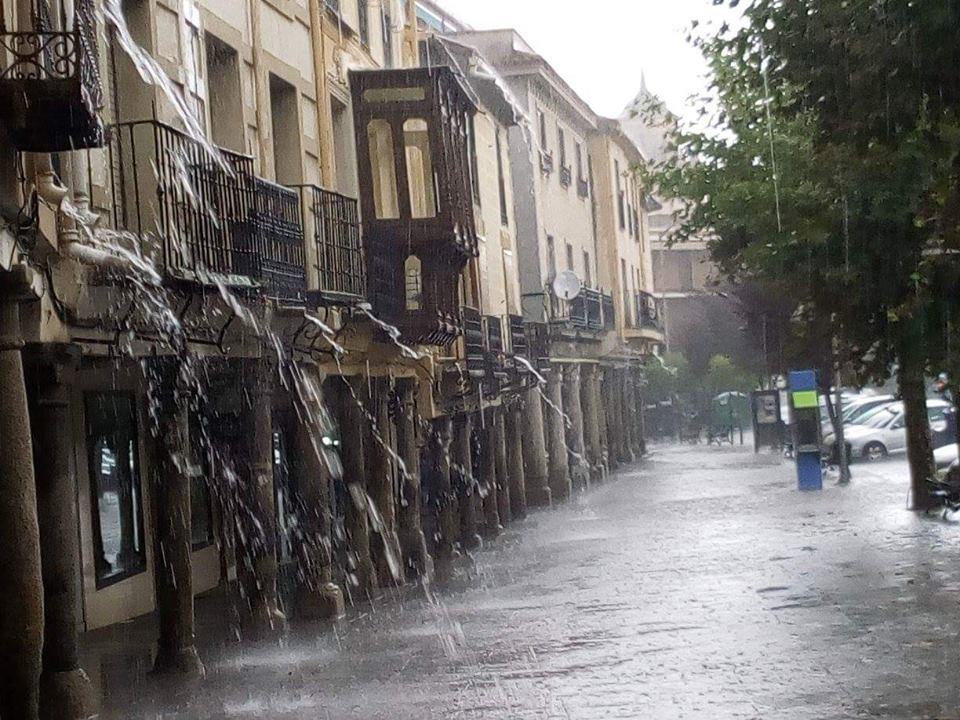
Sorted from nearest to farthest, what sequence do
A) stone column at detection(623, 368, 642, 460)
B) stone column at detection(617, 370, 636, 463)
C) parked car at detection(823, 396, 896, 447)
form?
parked car at detection(823, 396, 896, 447) < stone column at detection(617, 370, 636, 463) < stone column at detection(623, 368, 642, 460)

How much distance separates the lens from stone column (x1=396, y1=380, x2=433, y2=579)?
74.1 ft

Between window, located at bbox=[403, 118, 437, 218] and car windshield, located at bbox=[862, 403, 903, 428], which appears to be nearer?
window, located at bbox=[403, 118, 437, 218]

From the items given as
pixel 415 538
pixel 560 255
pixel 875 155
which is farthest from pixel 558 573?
pixel 560 255

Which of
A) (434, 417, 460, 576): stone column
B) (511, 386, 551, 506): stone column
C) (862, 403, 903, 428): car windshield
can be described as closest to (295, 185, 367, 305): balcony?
(434, 417, 460, 576): stone column

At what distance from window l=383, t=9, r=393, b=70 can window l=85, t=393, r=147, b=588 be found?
9.41 metres

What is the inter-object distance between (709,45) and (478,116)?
8.80 meters

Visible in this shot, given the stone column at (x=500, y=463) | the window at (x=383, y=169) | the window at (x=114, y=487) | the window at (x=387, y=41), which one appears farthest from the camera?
the stone column at (x=500, y=463)

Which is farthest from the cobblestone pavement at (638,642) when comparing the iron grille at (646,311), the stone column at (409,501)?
the iron grille at (646,311)

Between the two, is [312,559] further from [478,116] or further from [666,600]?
[478,116]

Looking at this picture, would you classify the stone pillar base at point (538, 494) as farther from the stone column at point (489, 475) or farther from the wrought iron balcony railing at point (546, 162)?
the wrought iron balcony railing at point (546, 162)

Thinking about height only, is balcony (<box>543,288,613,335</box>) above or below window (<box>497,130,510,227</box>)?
below

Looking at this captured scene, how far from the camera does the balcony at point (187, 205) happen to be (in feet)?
45.4

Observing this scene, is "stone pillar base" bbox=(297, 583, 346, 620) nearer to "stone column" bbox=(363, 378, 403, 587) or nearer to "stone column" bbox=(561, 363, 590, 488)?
"stone column" bbox=(363, 378, 403, 587)

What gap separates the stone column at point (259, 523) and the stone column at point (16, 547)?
573 cm
